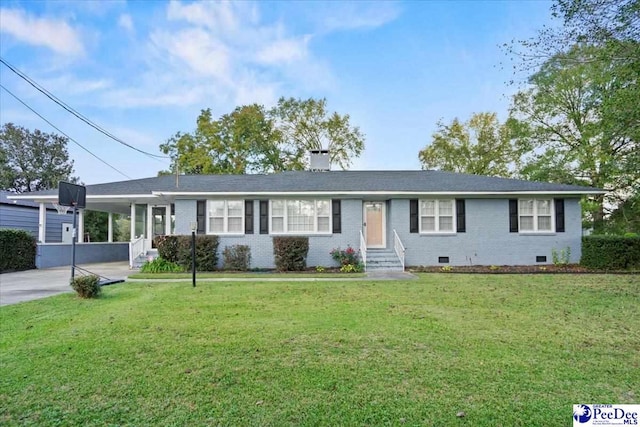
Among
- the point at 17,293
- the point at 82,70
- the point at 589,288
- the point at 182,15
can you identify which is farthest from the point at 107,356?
the point at 82,70

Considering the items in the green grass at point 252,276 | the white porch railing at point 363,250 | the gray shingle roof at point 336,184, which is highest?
the gray shingle roof at point 336,184

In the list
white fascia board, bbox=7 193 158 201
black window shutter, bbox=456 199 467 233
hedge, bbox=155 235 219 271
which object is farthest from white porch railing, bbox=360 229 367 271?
white fascia board, bbox=7 193 158 201

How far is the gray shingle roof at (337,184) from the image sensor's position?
543 inches

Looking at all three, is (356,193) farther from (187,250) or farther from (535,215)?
(535,215)

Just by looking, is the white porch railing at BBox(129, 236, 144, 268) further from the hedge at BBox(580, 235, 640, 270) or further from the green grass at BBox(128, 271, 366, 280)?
the hedge at BBox(580, 235, 640, 270)

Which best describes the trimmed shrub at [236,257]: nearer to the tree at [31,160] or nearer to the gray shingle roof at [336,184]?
the gray shingle roof at [336,184]

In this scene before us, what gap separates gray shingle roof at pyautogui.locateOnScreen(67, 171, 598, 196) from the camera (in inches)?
543

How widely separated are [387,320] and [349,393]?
8.70 feet

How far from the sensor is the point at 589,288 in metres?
8.84

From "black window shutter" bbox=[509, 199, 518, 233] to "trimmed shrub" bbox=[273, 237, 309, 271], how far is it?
8247 mm

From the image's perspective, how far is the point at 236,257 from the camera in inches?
532

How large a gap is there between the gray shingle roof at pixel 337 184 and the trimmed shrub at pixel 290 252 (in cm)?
200

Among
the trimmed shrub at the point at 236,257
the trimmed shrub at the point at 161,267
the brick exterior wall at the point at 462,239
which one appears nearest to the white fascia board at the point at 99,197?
the brick exterior wall at the point at 462,239

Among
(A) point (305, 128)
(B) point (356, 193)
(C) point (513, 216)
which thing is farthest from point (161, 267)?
(A) point (305, 128)
